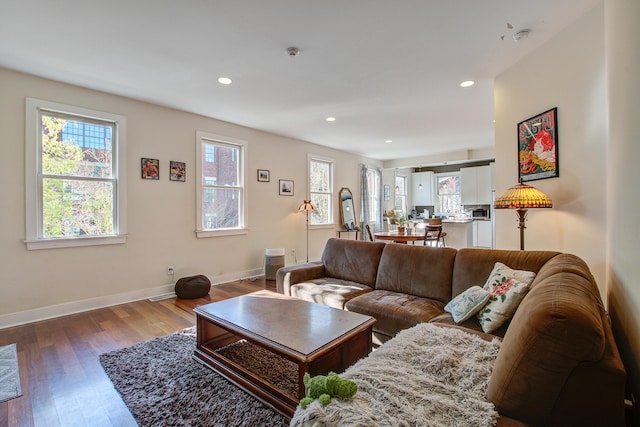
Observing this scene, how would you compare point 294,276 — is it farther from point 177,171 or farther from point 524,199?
point 177,171

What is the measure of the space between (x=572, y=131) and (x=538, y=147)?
320 millimetres

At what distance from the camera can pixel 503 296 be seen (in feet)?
5.90

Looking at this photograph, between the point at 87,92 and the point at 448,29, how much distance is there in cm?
380

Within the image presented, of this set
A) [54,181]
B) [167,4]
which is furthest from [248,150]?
[167,4]

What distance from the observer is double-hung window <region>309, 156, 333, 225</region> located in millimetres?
6297

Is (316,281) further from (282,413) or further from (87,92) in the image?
(87,92)

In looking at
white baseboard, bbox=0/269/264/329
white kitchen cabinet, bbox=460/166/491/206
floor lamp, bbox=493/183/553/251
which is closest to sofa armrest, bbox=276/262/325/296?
white baseboard, bbox=0/269/264/329

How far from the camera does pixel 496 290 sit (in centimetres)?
189

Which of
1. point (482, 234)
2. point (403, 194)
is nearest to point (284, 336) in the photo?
point (482, 234)

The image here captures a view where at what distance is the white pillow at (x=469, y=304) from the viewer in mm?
1901

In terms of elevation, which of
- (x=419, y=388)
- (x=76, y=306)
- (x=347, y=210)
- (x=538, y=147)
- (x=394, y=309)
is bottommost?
(x=76, y=306)

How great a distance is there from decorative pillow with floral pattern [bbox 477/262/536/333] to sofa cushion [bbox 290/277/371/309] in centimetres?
109

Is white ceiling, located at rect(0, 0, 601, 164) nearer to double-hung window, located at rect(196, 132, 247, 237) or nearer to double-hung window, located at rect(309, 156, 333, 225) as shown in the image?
double-hung window, located at rect(196, 132, 247, 237)

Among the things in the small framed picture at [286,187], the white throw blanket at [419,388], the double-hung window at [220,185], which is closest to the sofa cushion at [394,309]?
the white throw blanket at [419,388]
